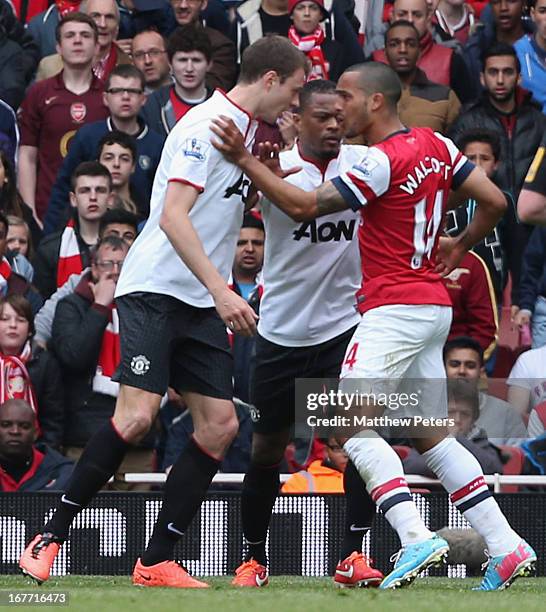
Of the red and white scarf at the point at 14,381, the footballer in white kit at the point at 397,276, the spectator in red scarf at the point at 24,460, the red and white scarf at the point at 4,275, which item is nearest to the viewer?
the footballer in white kit at the point at 397,276

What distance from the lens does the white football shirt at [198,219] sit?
7.66 meters

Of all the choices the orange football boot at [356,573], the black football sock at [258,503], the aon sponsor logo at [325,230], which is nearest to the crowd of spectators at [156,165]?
the black football sock at [258,503]

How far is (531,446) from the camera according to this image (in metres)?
10.4

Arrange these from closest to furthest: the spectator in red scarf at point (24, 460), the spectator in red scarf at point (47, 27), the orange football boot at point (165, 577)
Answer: the orange football boot at point (165, 577)
the spectator in red scarf at point (24, 460)
the spectator in red scarf at point (47, 27)

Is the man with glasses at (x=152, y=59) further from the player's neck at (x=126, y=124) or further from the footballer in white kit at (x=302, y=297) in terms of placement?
the footballer in white kit at (x=302, y=297)

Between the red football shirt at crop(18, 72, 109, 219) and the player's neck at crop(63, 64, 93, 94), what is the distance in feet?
0.16

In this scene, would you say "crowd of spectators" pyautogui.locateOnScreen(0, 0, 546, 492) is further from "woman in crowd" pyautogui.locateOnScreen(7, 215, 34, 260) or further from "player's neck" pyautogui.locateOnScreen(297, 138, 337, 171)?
"player's neck" pyautogui.locateOnScreen(297, 138, 337, 171)

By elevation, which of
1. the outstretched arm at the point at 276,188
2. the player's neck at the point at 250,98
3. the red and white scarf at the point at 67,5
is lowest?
the outstretched arm at the point at 276,188

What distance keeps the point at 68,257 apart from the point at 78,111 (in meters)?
1.78

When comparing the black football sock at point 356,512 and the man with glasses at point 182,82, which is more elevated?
the man with glasses at point 182,82

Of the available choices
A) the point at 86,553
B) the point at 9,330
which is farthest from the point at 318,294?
the point at 9,330

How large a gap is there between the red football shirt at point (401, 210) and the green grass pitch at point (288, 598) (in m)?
1.34

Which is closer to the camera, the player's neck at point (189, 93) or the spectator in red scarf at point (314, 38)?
the player's neck at point (189, 93)

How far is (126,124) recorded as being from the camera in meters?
13.0
